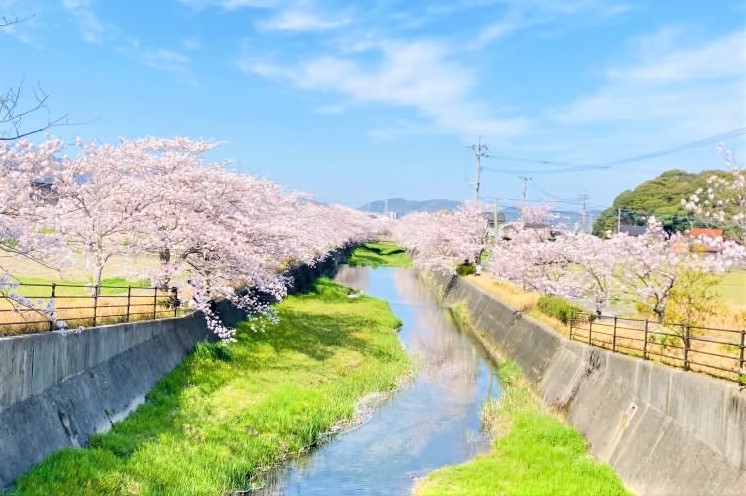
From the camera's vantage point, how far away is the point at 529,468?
15969 mm

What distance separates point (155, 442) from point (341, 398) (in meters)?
8.52

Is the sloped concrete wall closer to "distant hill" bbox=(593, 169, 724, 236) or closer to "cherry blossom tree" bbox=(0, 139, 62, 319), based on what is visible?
"cherry blossom tree" bbox=(0, 139, 62, 319)

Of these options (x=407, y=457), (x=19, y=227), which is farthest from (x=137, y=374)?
(x=407, y=457)

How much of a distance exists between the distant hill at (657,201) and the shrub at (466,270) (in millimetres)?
49513

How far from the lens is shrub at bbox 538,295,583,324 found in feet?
98.9

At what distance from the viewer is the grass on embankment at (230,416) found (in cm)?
1323

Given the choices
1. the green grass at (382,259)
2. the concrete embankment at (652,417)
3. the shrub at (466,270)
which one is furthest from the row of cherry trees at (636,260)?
the green grass at (382,259)

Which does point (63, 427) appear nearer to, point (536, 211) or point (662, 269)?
point (662, 269)

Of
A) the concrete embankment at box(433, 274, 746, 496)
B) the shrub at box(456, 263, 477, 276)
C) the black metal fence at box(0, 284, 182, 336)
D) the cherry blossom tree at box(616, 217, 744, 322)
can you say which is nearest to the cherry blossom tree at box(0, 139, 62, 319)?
the black metal fence at box(0, 284, 182, 336)

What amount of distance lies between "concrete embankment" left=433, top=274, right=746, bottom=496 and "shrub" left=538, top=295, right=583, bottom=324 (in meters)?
4.61

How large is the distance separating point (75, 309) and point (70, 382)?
302cm

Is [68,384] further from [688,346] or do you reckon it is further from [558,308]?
[558,308]

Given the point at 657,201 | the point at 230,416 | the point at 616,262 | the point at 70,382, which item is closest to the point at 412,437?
the point at 230,416

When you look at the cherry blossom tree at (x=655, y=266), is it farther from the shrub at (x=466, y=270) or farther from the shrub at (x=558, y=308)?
the shrub at (x=466, y=270)
